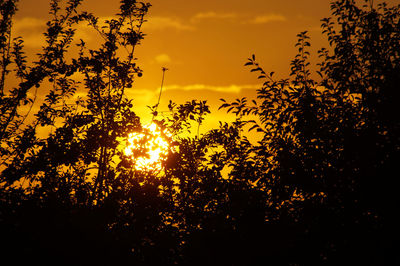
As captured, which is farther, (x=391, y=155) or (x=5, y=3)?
(x=5, y=3)

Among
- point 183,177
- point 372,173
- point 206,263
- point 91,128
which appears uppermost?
point 91,128

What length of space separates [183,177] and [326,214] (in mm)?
6801

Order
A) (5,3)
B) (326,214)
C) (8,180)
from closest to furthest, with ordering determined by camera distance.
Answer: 1. (326,214)
2. (8,180)
3. (5,3)

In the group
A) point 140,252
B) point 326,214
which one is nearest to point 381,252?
point 326,214

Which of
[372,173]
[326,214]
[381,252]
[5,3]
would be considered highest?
[5,3]

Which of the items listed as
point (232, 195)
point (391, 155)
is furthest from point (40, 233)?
point (391, 155)

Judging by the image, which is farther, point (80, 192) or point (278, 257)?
point (80, 192)

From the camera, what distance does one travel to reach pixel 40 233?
7449mm

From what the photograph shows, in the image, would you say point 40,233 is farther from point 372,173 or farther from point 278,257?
point 372,173

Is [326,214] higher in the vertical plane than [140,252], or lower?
higher

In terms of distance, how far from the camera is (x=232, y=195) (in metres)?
8.16

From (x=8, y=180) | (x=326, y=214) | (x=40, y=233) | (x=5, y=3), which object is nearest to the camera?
(x=326, y=214)

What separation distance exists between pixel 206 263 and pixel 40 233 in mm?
3768

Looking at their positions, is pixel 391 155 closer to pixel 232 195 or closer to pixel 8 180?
pixel 232 195
